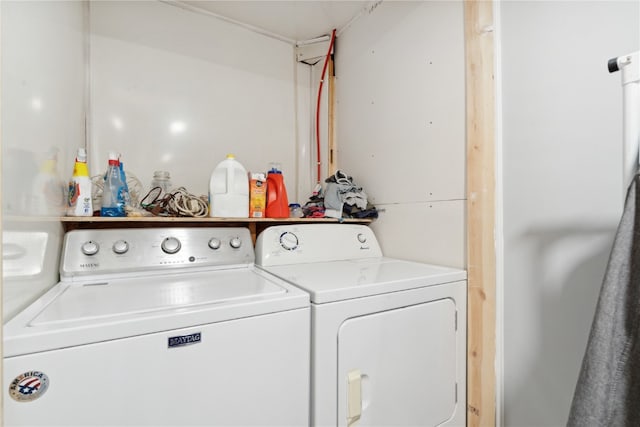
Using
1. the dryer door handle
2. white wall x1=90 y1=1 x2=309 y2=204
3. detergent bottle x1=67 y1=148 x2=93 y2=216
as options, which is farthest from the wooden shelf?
the dryer door handle

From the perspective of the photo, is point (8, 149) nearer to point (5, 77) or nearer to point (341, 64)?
point (5, 77)

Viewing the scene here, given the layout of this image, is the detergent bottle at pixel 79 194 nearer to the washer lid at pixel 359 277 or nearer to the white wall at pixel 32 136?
the white wall at pixel 32 136

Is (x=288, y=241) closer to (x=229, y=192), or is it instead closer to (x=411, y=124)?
(x=229, y=192)

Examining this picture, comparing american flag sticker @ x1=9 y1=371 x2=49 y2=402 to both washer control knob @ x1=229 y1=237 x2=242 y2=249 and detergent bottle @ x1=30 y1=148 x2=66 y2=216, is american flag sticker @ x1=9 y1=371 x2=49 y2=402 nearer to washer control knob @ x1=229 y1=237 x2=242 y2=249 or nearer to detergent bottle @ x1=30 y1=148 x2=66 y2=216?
detergent bottle @ x1=30 y1=148 x2=66 y2=216

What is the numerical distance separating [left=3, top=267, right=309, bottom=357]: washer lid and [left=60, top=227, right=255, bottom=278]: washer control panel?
0.08 m

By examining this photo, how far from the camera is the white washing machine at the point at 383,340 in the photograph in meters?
1.00

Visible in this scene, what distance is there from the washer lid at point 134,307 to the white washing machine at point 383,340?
0.17m

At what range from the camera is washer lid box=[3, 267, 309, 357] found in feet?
2.23

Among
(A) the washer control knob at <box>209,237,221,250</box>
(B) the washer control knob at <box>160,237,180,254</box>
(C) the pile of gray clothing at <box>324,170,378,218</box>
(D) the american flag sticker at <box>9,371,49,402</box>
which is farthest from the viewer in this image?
(C) the pile of gray clothing at <box>324,170,378,218</box>

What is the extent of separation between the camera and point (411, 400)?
1214 mm

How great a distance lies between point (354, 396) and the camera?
1.04 m

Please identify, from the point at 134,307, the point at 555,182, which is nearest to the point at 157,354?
the point at 134,307

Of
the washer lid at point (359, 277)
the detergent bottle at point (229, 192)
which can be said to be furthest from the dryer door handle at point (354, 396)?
the detergent bottle at point (229, 192)

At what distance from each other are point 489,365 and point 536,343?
233 mm
